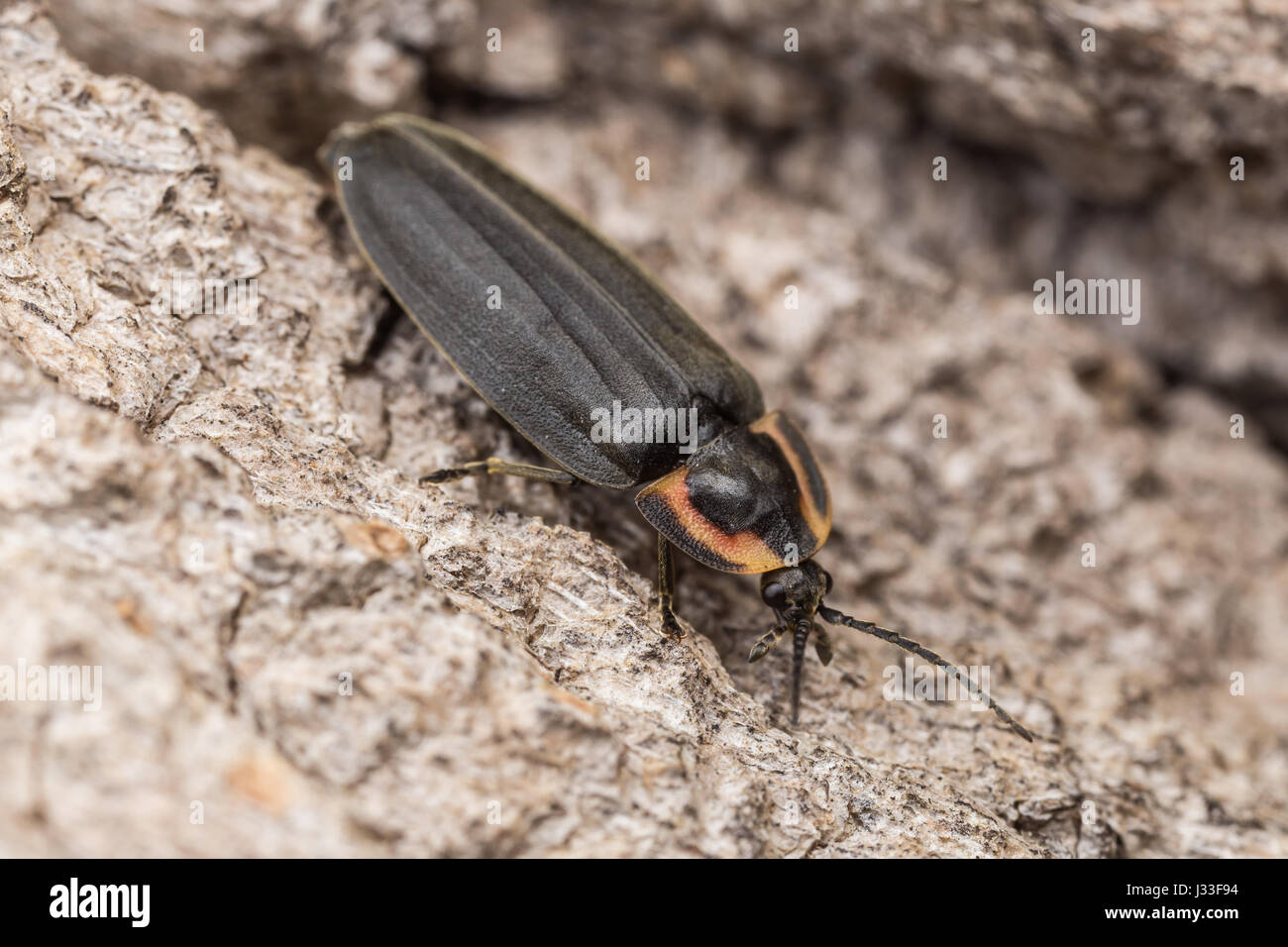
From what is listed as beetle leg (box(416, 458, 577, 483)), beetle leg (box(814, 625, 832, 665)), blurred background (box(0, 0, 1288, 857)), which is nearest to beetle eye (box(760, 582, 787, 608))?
beetle leg (box(814, 625, 832, 665))

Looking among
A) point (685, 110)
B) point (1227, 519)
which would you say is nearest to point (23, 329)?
point (685, 110)

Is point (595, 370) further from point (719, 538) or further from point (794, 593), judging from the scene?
point (794, 593)

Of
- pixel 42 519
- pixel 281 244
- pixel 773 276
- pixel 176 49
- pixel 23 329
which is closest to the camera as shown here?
pixel 42 519

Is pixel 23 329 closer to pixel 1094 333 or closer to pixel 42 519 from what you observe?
pixel 42 519

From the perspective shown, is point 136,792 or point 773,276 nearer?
point 136,792

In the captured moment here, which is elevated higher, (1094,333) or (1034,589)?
(1094,333)

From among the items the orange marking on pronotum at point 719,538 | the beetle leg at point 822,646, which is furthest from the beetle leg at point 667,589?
the beetle leg at point 822,646
